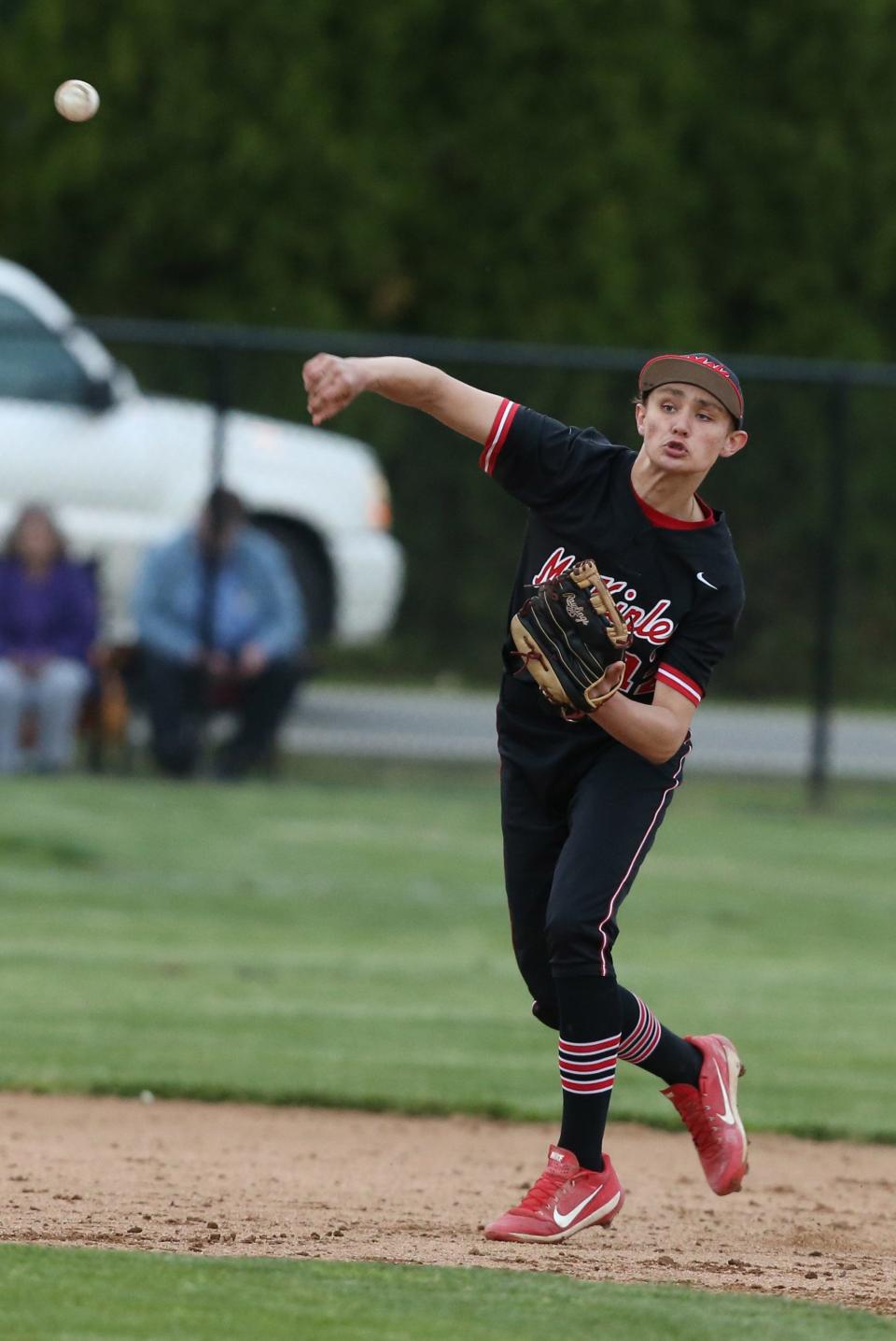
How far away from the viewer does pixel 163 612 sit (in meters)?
12.4

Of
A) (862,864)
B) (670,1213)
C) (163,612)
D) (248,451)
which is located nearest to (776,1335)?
(670,1213)

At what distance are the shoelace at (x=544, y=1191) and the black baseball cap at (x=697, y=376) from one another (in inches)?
68.3

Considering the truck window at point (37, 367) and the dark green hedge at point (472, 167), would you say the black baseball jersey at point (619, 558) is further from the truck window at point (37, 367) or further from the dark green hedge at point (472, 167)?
the dark green hedge at point (472, 167)

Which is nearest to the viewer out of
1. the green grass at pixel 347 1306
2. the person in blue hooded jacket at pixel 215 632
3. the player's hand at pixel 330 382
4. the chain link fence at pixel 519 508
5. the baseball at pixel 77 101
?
the green grass at pixel 347 1306

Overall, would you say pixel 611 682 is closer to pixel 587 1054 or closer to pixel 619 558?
pixel 619 558

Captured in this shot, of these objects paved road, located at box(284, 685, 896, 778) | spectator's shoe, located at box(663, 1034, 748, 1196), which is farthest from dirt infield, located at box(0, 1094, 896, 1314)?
paved road, located at box(284, 685, 896, 778)

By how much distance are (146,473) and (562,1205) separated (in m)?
8.93

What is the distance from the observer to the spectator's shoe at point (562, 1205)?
186 inches

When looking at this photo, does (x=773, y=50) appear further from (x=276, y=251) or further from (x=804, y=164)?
(x=276, y=251)

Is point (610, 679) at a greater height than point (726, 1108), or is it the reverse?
point (610, 679)

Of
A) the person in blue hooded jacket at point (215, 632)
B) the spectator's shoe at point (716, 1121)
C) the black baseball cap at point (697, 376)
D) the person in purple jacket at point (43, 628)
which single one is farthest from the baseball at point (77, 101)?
the person in blue hooded jacket at point (215, 632)

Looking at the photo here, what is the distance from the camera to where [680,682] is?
4.73 m

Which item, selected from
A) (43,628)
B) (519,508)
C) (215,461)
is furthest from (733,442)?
(519,508)

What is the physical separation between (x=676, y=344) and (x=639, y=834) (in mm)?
14129
